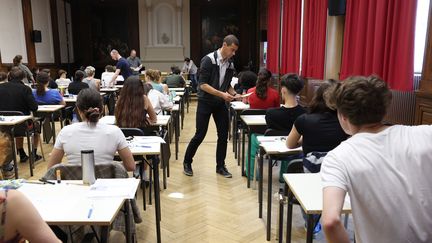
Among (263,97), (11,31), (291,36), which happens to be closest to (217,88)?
(263,97)

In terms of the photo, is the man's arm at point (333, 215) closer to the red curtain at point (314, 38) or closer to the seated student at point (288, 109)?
the seated student at point (288, 109)

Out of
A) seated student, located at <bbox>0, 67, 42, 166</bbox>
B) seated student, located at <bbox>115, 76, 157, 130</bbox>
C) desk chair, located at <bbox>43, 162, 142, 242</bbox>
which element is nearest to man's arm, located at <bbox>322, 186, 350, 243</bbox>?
desk chair, located at <bbox>43, 162, 142, 242</bbox>

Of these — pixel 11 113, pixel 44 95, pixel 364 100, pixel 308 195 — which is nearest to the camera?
pixel 364 100

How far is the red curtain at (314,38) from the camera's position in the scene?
6.52 m

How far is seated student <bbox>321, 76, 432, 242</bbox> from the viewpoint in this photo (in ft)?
4.07

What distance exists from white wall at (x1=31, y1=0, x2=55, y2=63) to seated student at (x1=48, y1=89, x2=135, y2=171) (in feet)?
33.4

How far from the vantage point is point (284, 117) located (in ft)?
11.3

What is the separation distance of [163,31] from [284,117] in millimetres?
11798

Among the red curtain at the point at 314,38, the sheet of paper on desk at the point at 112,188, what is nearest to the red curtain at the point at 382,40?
the red curtain at the point at 314,38

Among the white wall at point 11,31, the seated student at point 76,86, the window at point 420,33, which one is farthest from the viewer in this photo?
the white wall at point 11,31

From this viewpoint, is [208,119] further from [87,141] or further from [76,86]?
[76,86]

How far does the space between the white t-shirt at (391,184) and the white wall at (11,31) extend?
10442 mm

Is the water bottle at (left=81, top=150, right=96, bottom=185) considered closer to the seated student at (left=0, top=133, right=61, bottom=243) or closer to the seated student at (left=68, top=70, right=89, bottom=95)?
the seated student at (left=0, top=133, right=61, bottom=243)

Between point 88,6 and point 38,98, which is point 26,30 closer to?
point 88,6
